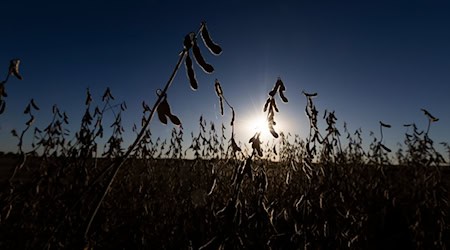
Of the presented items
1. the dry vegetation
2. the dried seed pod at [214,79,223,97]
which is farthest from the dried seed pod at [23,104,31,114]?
the dried seed pod at [214,79,223,97]

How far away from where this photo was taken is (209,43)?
0.96m

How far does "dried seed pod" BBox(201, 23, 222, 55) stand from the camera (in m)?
0.95

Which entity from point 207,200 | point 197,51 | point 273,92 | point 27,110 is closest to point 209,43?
point 197,51

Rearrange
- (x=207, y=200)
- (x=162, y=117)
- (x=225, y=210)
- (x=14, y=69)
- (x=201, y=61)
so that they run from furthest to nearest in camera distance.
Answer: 1. (x=207, y=200)
2. (x=225, y=210)
3. (x=14, y=69)
4. (x=201, y=61)
5. (x=162, y=117)

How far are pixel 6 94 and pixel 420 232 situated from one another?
3774 millimetres

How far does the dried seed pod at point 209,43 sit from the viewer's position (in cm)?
95

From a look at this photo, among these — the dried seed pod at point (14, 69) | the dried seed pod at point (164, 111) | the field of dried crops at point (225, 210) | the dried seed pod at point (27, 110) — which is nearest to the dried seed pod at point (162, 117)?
the dried seed pod at point (164, 111)

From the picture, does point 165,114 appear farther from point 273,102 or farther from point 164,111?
point 273,102

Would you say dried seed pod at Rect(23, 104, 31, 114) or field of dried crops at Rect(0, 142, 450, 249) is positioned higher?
dried seed pod at Rect(23, 104, 31, 114)

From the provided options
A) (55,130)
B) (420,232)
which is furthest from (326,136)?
(55,130)

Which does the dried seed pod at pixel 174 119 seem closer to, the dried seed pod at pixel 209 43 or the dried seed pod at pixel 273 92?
the dried seed pod at pixel 209 43

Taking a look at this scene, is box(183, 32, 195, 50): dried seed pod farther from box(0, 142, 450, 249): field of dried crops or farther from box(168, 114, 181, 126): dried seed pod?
box(0, 142, 450, 249): field of dried crops

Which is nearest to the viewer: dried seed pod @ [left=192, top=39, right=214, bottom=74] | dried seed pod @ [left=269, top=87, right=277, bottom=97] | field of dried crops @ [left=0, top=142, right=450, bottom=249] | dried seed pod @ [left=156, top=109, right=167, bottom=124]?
dried seed pod @ [left=156, top=109, right=167, bottom=124]

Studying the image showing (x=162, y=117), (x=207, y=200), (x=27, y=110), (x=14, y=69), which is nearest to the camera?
(x=162, y=117)
